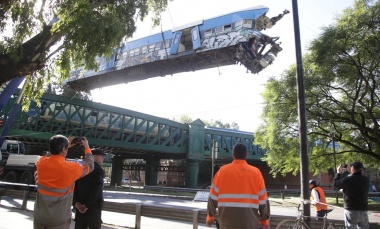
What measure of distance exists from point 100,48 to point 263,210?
5146 mm

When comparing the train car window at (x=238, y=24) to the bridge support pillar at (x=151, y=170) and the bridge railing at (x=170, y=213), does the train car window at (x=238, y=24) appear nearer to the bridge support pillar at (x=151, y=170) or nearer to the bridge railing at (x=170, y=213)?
the bridge railing at (x=170, y=213)

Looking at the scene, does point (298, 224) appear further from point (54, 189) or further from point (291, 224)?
point (54, 189)

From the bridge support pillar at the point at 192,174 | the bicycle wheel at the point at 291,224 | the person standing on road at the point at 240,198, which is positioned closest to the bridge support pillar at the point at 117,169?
the bridge support pillar at the point at 192,174

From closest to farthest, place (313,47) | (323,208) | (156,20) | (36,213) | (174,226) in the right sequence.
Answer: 1. (36,213)
2. (323,208)
3. (156,20)
4. (174,226)
5. (313,47)

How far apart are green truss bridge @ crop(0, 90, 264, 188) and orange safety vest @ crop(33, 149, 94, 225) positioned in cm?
2558

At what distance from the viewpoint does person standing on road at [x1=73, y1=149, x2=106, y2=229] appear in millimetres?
4941

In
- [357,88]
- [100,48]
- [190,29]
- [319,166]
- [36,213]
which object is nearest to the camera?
[36,213]

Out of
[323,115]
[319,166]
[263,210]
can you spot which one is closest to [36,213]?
[263,210]

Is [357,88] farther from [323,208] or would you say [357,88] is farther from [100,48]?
[100,48]

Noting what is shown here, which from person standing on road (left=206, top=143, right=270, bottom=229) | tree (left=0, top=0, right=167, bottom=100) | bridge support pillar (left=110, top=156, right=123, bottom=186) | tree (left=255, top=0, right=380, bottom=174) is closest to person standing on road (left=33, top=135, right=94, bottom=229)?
person standing on road (left=206, top=143, right=270, bottom=229)

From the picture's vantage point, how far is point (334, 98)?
64.5ft

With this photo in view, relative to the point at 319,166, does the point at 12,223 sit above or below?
below

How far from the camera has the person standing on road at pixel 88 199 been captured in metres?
4.94

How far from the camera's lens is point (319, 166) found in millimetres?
23078
